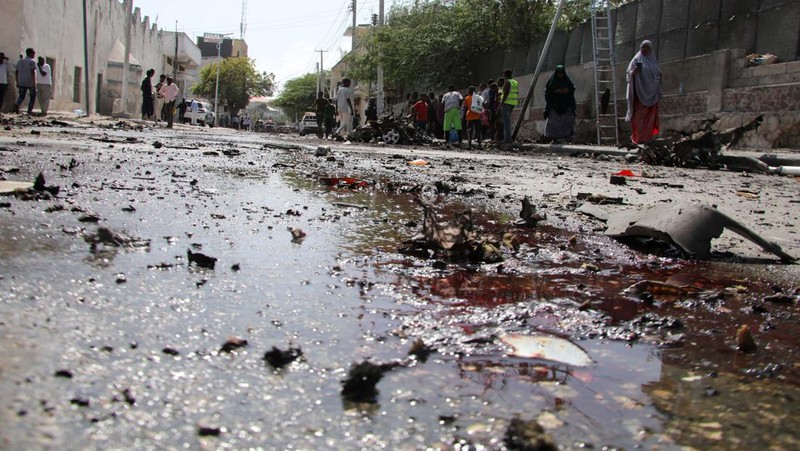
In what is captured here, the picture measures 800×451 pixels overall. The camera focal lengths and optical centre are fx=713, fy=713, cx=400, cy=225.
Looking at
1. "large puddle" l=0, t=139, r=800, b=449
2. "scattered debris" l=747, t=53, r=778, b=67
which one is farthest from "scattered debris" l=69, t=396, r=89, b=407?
"scattered debris" l=747, t=53, r=778, b=67

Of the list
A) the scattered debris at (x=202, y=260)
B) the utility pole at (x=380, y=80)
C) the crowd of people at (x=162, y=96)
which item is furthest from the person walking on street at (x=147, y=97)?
the scattered debris at (x=202, y=260)

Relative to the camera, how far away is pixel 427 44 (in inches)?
1101

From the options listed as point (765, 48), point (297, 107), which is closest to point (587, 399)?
point (765, 48)

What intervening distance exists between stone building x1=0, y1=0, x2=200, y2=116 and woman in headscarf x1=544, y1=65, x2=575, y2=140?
14.4m

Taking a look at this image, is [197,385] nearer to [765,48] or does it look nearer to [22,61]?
[765,48]

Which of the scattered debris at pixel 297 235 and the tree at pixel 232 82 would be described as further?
the tree at pixel 232 82

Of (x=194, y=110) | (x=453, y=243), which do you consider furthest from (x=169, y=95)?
(x=453, y=243)

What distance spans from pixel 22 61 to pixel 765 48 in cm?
1712

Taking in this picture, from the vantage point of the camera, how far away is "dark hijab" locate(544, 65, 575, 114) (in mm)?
15344

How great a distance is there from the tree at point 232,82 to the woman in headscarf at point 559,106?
2649 inches

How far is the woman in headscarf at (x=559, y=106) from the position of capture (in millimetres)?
15406

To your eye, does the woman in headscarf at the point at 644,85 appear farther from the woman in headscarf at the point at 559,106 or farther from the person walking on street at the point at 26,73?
the person walking on street at the point at 26,73

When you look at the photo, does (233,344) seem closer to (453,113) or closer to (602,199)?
(602,199)

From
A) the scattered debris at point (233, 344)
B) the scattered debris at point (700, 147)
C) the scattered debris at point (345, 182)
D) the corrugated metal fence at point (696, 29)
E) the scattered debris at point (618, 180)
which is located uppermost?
the corrugated metal fence at point (696, 29)
